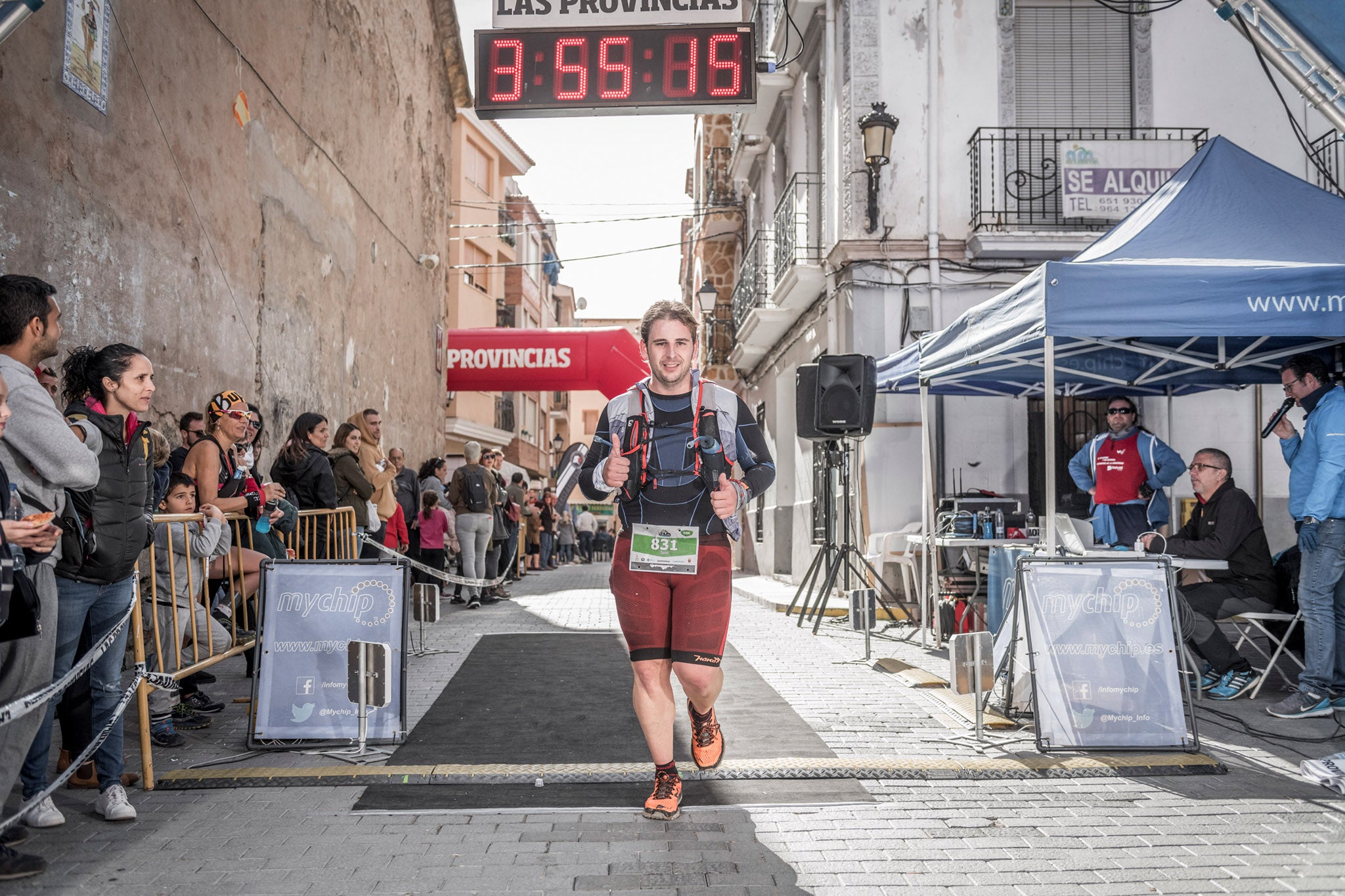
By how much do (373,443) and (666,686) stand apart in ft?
21.7

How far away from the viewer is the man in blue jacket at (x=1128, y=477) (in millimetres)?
8453

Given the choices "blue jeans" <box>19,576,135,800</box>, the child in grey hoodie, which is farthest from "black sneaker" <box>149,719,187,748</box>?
"blue jeans" <box>19,576,135,800</box>

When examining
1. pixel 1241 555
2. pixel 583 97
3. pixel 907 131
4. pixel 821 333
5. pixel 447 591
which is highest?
pixel 907 131

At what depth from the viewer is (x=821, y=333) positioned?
49.9ft

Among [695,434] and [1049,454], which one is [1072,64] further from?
[695,434]

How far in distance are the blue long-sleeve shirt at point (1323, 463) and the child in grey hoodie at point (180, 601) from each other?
6112mm

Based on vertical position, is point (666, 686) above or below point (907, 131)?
below

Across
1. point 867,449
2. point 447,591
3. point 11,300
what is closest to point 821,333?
point 867,449

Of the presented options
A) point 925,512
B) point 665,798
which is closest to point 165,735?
point 665,798

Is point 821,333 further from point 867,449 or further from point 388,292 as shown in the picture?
point 388,292

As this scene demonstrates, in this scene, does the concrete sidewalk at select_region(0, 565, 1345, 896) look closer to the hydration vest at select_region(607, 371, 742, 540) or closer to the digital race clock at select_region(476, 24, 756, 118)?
the hydration vest at select_region(607, 371, 742, 540)

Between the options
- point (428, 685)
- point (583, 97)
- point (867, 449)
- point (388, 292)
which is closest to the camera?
point (428, 685)

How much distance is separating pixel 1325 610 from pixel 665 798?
4.44 meters

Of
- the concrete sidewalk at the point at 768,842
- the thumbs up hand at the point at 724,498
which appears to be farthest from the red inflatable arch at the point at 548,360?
the thumbs up hand at the point at 724,498
